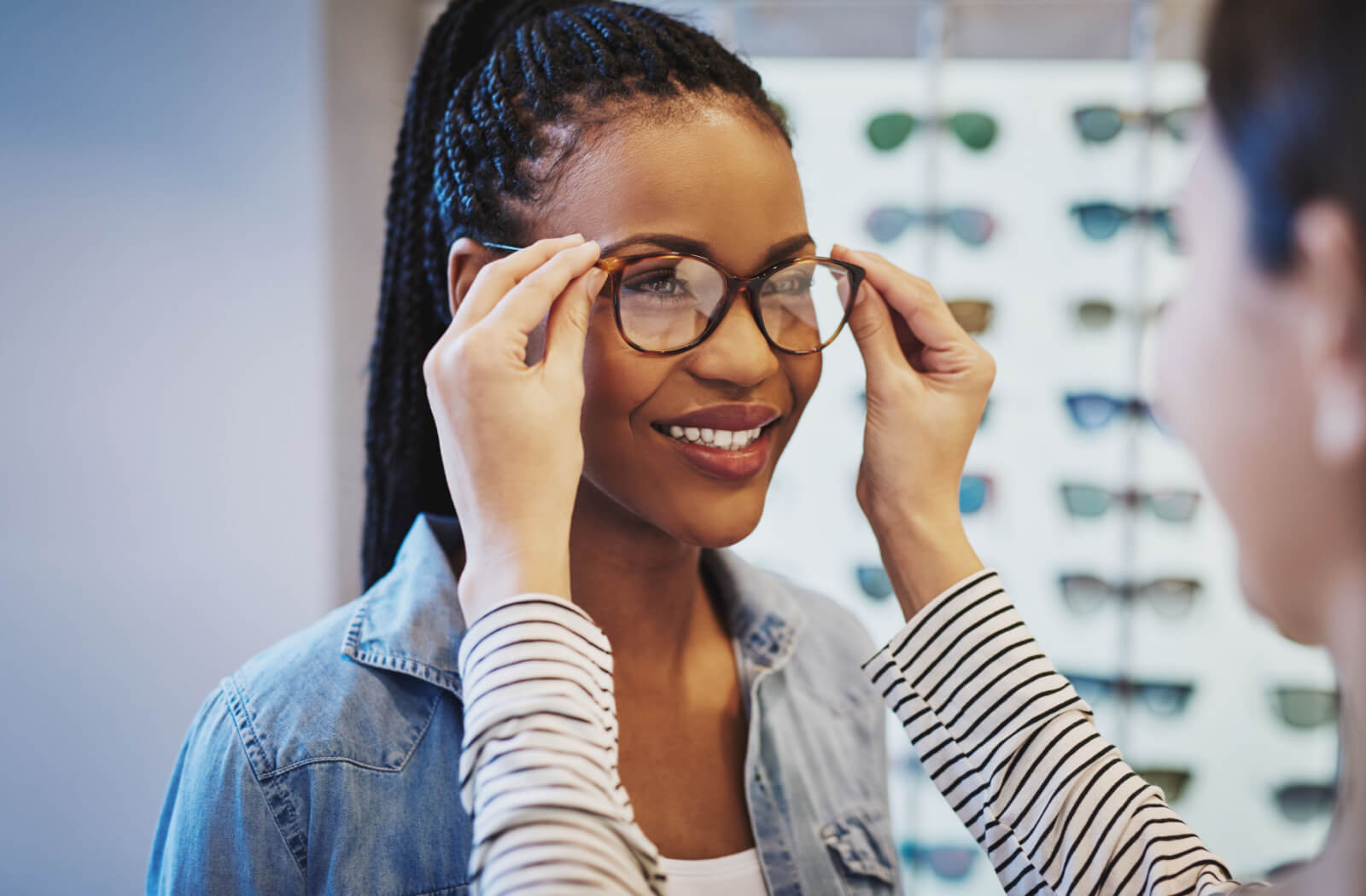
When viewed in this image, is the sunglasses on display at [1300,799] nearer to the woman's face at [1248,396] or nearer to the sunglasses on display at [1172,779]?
the sunglasses on display at [1172,779]

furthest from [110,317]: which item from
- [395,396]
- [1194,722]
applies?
[1194,722]

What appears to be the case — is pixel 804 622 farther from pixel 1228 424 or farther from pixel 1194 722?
pixel 1194 722

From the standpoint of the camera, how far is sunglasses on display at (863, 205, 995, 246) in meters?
3.14

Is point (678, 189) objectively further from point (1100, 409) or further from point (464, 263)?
point (1100, 409)

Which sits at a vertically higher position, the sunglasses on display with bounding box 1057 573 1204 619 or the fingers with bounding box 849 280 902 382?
the fingers with bounding box 849 280 902 382

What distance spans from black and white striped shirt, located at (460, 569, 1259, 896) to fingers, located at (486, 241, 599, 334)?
25cm

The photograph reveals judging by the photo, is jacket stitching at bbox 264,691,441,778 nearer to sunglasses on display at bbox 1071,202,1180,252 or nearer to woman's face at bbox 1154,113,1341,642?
woman's face at bbox 1154,113,1341,642

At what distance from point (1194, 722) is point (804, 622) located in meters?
2.49

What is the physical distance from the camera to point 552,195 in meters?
1.06

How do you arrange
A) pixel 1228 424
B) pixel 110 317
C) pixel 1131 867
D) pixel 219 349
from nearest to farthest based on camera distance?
pixel 1228 424 → pixel 1131 867 → pixel 110 317 → pixel 219 349

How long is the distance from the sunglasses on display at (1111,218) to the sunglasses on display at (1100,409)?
532 mm

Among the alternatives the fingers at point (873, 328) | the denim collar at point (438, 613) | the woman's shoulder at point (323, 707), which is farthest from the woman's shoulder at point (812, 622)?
Result: the woman's shoulder at point (323, 707)

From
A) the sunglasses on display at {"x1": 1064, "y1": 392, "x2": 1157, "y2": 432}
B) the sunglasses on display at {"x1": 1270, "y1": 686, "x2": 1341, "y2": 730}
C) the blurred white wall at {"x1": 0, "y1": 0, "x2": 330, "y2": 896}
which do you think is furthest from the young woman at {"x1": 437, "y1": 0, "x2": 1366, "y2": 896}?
the sunglasses on display at {"x1": 1270, "y1": 686, "x2": 1341, "y2": 730}

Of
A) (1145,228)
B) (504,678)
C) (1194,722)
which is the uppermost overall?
(1145,228)
